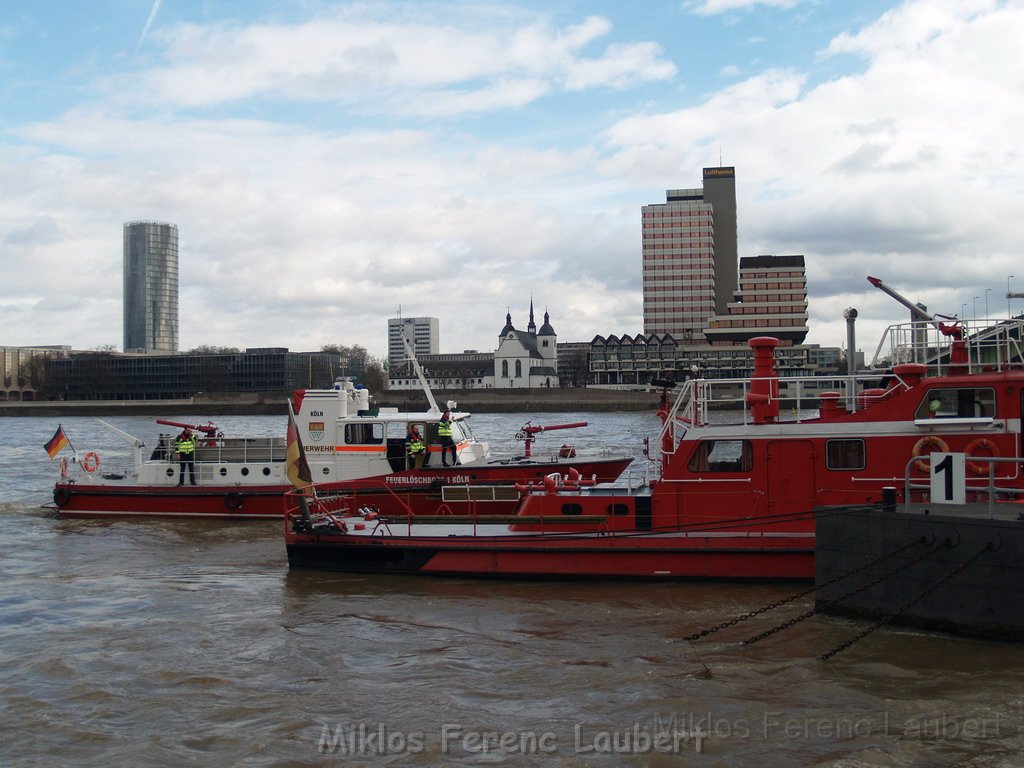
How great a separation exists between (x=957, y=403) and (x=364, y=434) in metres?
14.0

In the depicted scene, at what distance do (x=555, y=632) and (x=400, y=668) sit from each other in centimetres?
238

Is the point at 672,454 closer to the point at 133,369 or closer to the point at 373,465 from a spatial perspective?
the point at 373,465

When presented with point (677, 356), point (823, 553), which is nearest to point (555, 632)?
point (823, 553)

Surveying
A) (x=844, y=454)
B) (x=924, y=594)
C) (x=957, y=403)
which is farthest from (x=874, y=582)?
(x=957, y=403)

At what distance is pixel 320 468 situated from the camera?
74.9 ft

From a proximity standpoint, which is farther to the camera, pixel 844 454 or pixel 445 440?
pixel 445 440

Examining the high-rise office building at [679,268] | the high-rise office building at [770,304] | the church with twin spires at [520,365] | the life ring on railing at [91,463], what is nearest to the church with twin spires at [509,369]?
the church with twin spires at [520,365]

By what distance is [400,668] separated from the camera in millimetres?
11469

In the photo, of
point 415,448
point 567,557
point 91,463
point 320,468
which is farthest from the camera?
point 91,463

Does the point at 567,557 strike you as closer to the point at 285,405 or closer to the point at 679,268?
the point at 285,405

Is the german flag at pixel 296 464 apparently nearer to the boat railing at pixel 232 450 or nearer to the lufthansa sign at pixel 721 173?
the boat railing at pixel 232 450

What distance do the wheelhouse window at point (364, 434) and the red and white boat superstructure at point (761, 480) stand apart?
7.00 metres

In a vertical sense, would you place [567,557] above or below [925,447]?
below

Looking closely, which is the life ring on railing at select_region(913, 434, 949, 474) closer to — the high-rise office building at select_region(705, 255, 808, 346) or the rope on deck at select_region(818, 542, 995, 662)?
the rope on deck at select_region(818, 542, 995, 662)
